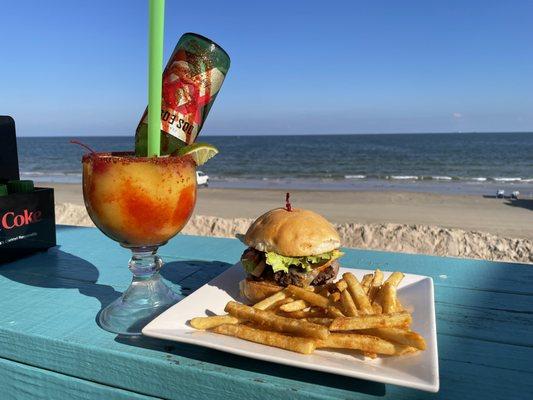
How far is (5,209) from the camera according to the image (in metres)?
1.94

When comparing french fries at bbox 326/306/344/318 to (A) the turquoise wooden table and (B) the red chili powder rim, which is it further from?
(B) the red chili powder rim

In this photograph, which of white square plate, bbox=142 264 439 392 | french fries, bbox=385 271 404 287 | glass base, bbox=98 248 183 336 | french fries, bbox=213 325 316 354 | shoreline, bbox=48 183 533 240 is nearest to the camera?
white square plate, bbox=142 264 439 392

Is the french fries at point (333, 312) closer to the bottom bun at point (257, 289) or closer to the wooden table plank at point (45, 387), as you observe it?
the bottom bun at point (257, 289)

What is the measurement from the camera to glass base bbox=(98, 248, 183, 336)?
136 centimetres

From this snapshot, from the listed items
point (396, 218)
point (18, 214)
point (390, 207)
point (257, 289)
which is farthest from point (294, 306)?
point (390, 207)

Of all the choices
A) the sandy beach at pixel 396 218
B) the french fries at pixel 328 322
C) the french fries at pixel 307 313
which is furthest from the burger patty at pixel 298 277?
the sandy beach at pixel 396 218

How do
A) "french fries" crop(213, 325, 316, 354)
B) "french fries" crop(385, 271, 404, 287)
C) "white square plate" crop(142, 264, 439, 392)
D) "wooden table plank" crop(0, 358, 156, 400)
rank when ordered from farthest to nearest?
1. "french fries" crop(385, 271, 404, 287)
2. "wooden table plank" crop(0, 358, 156, 400)
3. "french fries" crop(213, 325, 316, 354)
4. "white square plate" crop(142, 264, 439, 392)

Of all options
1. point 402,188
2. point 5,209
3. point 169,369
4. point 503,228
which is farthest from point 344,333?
point 402,188

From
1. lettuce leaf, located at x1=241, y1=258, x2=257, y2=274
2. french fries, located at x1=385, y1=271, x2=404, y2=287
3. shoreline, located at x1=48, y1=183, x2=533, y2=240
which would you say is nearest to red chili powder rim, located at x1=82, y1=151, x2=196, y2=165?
lettuce leaf, located at x1=241, y1=258, x2=257, y2=274

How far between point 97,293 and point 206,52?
98 centimetres

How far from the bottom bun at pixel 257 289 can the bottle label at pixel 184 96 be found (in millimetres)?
571

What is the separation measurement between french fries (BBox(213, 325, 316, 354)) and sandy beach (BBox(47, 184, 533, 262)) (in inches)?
185

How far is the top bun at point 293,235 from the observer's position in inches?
66.6

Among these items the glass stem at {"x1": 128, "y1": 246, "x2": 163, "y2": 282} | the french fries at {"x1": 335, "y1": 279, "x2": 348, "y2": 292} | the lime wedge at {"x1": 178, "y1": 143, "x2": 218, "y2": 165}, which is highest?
the lime wedge at {"x1": 178, "y1": 143, "x2": 218, "y2": 165}
